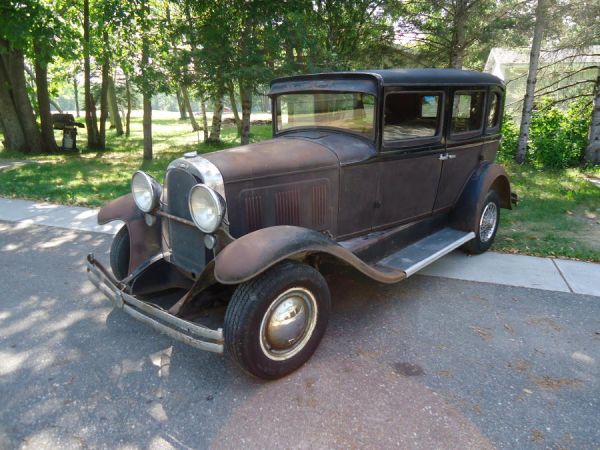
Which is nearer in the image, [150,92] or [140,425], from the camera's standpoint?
[140,425]

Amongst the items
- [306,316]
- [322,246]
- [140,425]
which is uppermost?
[322,246]

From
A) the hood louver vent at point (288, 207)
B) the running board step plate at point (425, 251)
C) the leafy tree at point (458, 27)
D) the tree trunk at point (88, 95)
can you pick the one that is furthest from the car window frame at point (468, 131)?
the tree trunk at point (88, 95)

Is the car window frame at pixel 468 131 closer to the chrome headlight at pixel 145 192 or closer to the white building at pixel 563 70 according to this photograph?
the chrome headlight at pixel 145 192

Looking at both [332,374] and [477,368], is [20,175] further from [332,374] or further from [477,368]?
[477,368]

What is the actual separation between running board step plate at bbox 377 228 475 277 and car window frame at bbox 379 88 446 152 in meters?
0.92

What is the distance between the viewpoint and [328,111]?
12.2 ft

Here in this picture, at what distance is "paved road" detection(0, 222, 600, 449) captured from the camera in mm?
2275

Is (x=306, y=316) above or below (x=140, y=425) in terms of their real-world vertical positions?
above

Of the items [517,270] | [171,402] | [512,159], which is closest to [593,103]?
[512,159]

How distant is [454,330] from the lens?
3297 millimetres

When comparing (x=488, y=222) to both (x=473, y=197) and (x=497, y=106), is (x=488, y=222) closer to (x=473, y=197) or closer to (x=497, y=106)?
(x=473, y=197)

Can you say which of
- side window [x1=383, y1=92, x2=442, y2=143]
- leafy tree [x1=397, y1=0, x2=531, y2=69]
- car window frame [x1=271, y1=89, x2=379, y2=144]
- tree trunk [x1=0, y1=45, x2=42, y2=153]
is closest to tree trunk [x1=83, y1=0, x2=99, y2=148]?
tree trunk [x1=0, y1=45, x2=42, y2=153]

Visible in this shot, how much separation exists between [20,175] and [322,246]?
8.97 meters

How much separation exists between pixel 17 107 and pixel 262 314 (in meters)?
13.1
